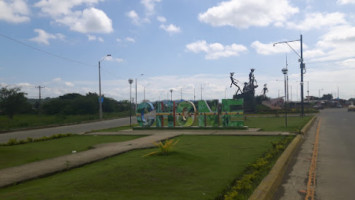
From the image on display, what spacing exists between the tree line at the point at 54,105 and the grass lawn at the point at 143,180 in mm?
44157

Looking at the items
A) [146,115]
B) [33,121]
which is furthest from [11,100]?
[146,115]

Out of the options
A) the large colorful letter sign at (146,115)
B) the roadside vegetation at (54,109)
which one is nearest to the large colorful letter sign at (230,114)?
the large colorful letter sign at (146,115)

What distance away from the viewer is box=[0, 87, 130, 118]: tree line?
4872 cm

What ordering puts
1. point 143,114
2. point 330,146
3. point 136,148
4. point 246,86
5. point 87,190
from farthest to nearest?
point 246,86 → point 143,114 → point 330,146 → point 136,148 → point 87,190

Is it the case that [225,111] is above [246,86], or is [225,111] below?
below

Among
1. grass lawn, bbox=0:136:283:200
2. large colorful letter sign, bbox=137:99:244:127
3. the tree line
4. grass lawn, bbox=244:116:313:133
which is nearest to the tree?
the tree line

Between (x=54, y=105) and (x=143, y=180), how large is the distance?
70.7 meters

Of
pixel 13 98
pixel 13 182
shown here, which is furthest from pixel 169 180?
pixel 13 98

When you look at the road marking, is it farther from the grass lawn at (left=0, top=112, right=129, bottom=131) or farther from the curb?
the grass lawn at (left=0, top=112, right=129, bottom=131)

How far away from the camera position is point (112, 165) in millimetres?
9180

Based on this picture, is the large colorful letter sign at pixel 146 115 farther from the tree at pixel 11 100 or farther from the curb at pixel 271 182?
the tree at pixel 11 100

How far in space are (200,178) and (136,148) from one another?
214 inches

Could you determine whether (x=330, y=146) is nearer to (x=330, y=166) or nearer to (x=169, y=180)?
(x=330, y=166)

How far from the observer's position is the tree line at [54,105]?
48.7 meters
